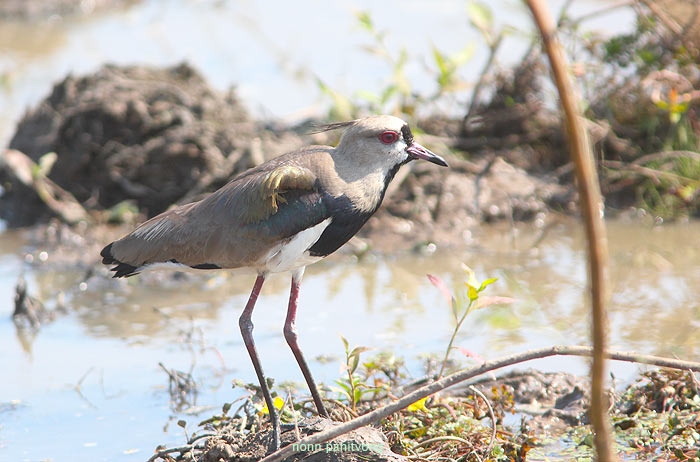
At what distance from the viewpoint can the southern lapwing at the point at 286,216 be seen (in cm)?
390

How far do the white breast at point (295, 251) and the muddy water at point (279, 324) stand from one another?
76 centimetres

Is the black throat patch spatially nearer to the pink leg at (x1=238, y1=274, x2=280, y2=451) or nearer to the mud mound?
the pink leg at (x1=238, y1=274, x2=280, y2=451)

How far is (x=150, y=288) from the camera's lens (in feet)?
20.6

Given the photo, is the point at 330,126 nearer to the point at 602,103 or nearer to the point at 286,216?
the point at 286,216

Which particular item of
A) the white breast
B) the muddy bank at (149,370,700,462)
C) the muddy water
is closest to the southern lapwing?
the white breast

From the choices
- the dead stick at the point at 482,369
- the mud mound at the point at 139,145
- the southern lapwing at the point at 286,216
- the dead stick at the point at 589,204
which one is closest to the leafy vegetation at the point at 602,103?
the mud mound at the point at 139,145

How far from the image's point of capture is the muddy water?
15.2 ft

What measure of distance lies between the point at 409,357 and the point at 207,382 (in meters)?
1.04

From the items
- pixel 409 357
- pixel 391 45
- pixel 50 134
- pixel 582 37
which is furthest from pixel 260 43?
pixel 409 357

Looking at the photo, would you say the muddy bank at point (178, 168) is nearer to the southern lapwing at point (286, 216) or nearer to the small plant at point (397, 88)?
the small plant at point (397, 88)

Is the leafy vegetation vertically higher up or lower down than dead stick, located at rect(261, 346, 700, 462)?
higher up

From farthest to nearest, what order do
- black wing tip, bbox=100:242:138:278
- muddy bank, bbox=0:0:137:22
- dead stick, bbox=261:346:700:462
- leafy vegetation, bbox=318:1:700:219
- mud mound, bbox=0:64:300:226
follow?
muddy bank, bbox=0:0:137:22 < mud mound, bbox=0:64:300:226 < leafy vegetation, bbox=318:1:700:219 < black wing tip, bbox=100:242:138:278 < dead stick, bbox=261:346:700:462

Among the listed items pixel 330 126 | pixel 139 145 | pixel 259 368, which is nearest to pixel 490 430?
pixel 259 368

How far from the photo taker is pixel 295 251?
12.8 feet
